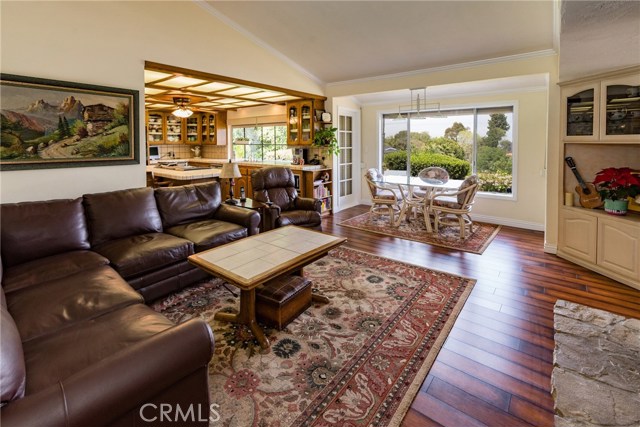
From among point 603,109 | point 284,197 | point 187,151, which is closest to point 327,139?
point 284,197

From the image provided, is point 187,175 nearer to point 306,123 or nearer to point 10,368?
point 306,123

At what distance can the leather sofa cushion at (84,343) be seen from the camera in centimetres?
142

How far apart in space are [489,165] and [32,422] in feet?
22.1

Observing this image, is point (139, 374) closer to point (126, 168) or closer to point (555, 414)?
point (555, 414)

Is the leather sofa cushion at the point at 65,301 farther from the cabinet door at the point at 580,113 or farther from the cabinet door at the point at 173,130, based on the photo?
the cabinet door at the point at 173,130

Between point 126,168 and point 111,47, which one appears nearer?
point 111,47

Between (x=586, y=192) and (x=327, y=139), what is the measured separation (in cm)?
→ 415

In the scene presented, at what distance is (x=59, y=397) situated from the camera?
1066 mm

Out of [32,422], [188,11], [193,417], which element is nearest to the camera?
[32,422]

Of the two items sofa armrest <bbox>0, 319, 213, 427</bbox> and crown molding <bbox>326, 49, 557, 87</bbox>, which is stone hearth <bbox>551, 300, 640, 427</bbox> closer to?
sofa armrest <bbox>0, 319, 213, 427</bbox>

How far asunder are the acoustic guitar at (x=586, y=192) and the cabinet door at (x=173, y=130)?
29.5ft

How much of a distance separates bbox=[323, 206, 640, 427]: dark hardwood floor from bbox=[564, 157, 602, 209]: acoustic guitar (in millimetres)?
760

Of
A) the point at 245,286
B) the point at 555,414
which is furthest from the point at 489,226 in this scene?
the point at 245,286

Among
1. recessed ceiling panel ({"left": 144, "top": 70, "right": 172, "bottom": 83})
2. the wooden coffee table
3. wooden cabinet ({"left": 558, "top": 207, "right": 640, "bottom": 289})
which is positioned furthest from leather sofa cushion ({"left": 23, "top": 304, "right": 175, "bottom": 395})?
wooden cabinet ({"left": 558, "top": 207, "right": 640, "bottom": 289})
